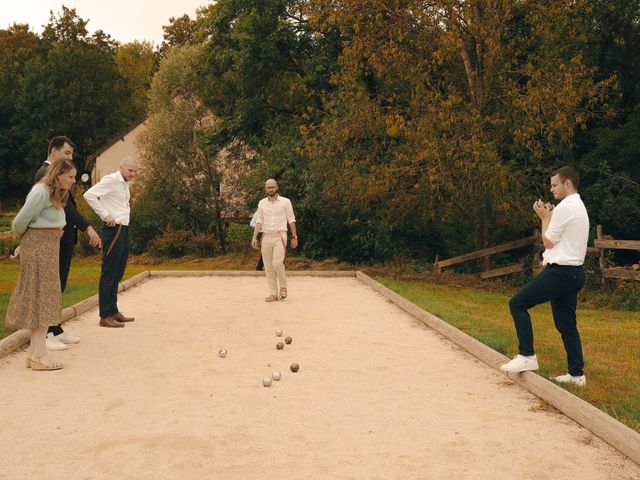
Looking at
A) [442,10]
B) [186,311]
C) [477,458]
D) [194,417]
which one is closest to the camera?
[477,458]

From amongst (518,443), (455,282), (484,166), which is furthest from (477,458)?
(455,282)

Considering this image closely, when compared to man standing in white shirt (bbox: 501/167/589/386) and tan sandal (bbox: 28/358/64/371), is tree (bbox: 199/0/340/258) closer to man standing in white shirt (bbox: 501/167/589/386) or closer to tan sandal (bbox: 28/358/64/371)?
tan sandal (bbox: 28/358/64/371)

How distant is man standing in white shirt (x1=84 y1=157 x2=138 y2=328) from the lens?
9.38 meters

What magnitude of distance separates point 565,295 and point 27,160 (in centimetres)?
5230

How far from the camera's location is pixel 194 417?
5516 mm

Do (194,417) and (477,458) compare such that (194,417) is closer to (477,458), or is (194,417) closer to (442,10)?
(477,458)

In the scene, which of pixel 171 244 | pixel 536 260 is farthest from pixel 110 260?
pixel 171 244

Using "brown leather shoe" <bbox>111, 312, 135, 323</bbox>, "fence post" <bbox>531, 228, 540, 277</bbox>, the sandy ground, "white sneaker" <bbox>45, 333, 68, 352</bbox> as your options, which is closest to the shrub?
"fence post" <bbox>531, 228, 540, 277</bbox>

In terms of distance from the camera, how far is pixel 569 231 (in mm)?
6098

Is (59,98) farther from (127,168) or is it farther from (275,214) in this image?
(127,168)

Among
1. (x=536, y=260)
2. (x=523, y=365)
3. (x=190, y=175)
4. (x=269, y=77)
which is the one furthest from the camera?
(x=190, y=175)

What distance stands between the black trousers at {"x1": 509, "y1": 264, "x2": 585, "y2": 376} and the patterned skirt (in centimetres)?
433

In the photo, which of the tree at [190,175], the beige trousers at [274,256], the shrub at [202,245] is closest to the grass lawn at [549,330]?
the beige trousers at [274,256]

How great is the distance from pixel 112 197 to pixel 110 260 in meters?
0.83
